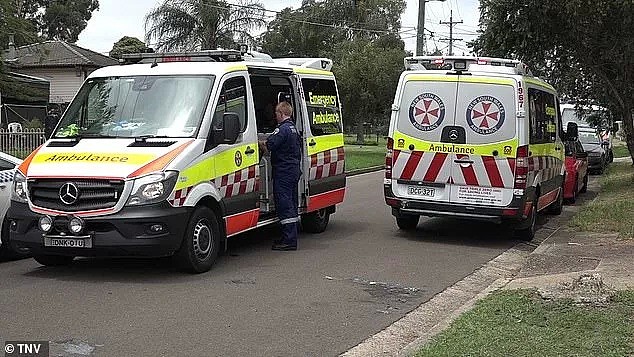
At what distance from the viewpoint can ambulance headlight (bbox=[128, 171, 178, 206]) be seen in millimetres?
8281

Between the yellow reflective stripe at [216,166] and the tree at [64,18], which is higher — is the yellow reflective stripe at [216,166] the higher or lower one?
the lower one

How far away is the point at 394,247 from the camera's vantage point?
1154 centimetres

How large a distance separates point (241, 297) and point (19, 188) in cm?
273

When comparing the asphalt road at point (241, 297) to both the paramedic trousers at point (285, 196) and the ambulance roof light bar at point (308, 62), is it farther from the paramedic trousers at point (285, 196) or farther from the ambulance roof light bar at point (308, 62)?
the ambulance roof light bar at point (308, 62)

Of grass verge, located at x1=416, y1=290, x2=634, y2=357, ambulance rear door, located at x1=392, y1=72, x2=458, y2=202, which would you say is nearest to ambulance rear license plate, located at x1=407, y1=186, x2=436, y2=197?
ambulance rear door, located at x1=392, y1=72, x2=458, y2=202

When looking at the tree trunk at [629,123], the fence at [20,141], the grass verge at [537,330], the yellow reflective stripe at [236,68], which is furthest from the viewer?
the fence at [20,141]

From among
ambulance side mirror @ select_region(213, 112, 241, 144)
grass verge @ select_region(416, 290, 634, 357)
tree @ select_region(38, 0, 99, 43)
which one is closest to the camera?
grass verge @ select_region(416, 290, 634, 357)

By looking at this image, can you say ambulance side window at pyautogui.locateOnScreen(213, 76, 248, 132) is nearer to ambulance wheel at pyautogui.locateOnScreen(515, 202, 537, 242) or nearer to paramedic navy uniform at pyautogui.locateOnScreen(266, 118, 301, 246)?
paramedic navy uniform at pyautogui.locateOnScreen(266, 118, 301, 246)

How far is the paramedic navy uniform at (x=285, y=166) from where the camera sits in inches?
411

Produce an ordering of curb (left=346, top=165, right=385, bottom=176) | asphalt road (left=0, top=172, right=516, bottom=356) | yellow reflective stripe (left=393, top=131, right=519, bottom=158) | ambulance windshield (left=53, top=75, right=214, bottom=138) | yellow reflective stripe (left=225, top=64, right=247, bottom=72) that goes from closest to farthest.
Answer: asphalt road (left=0, top=172, right=516, bottom=356) → ambulance windshield (left=53, top=75, right=214, bottom=138) → yellow reflective stripe (left=225, top=64, right=247, bottom=72) → yellow reflective stripe (left=393, top=131, right=519, bottom=158) → curb (left=346, top=165, right=385, bottom=176)

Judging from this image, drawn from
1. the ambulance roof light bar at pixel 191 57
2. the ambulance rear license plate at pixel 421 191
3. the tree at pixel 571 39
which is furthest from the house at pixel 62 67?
the ambulance roof light bar at pixel 191 57

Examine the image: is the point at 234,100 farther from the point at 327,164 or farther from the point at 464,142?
the point at 464,142

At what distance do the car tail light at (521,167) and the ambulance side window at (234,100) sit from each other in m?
3.97

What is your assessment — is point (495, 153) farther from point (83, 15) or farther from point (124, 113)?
point (83, 15)
